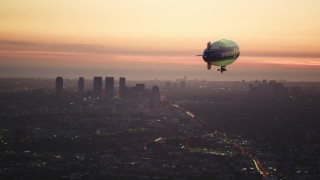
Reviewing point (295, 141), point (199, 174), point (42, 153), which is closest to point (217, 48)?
point (199, 174)

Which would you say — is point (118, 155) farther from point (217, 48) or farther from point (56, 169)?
point (217, 48)

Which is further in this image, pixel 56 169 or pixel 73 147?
pixel 73 147

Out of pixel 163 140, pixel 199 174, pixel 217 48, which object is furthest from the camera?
pixel 163 140

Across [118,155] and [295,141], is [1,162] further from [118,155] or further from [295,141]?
[295,141]

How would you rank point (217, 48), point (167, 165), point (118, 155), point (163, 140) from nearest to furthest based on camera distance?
point (217, 48), point (167, 165), point (118, 155), point (163, 140)

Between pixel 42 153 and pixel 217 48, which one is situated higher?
pixel 217 48

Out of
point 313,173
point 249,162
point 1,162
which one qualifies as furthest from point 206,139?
point 1,162
